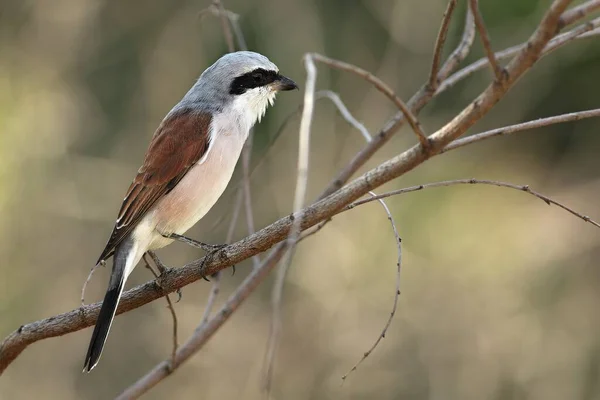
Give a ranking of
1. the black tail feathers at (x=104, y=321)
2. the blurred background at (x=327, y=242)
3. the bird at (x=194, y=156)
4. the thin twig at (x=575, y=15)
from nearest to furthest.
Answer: the thin twig at (x=575, y=15) → the black tail feathers at (x=104, y=321) → the bird at (x=194, y=156) → the blurred background at (x=327, y=242)

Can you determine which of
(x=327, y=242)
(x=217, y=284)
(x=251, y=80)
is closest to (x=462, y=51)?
(x=251, y=80)

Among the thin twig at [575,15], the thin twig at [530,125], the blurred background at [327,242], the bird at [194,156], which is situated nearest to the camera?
the thin twig at [575,15]

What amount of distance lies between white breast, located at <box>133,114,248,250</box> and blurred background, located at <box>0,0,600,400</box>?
94.7 inches

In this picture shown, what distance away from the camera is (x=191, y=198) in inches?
118

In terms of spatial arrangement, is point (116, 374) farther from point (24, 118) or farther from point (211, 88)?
point (211, 88)

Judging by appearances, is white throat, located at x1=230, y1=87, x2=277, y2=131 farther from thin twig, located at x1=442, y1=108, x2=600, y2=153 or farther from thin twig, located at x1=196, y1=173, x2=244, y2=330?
thin twig, located at x1=442, y1=108, x2=600, y2=153

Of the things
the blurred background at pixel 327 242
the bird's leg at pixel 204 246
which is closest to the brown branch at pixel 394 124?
the bird's leg at pixel 204 246

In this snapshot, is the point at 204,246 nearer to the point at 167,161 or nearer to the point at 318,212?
the point at 167,161

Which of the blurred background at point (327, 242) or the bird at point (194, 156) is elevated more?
the bird at point (194, 156)

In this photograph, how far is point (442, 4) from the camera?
610cm

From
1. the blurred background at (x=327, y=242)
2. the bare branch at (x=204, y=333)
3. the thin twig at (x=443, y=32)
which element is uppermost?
the thin twig at (x=443, y=32)

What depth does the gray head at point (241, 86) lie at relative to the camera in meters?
3.25

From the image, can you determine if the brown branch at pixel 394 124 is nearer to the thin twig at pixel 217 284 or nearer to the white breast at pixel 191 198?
the thin twig at pixel 217 284

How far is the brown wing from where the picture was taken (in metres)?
3.03
